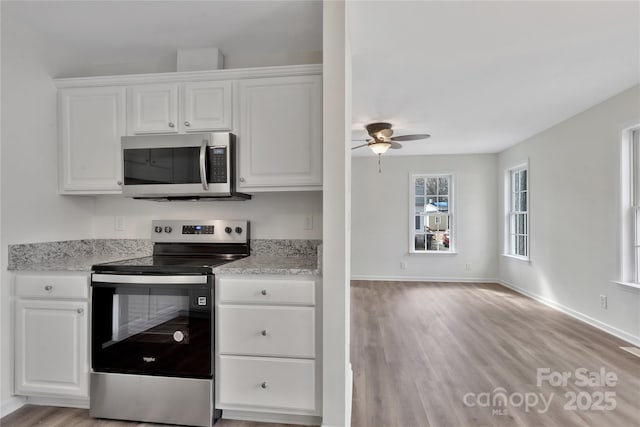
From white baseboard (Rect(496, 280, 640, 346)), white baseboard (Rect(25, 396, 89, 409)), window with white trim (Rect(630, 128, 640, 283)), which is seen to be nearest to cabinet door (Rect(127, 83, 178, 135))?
white baseboard (Rect(25, 396, 89, 409))

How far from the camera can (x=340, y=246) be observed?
1854 millimetres

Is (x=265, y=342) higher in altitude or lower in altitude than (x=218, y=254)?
lower

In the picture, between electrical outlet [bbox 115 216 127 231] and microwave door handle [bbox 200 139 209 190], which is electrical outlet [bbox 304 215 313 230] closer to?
microwave door handle [bbox 200 139 209 190]

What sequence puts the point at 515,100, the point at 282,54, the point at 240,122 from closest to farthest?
the point at 240,122 → the point at 282,54 → the point at 515,100

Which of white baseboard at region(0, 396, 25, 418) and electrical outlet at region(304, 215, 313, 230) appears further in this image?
electrical outlet at region(304, 215, 313, 230)

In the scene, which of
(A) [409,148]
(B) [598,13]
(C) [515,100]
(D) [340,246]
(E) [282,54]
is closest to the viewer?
(D) [340,246]

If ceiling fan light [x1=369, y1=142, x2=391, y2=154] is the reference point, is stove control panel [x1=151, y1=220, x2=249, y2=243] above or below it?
below

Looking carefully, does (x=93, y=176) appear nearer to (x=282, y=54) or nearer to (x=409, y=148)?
(x=282, y=54)

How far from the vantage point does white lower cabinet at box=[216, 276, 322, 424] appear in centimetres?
192

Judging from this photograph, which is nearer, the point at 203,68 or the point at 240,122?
the point at 240,122

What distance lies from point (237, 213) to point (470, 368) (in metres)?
2.16

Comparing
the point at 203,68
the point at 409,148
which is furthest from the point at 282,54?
the point at 409,148

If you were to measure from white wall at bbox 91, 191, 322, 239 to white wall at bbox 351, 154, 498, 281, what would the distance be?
4.25 metres

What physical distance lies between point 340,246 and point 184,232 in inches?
51.8
